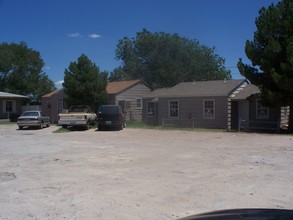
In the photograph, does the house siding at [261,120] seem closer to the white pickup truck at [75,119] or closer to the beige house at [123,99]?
the white pickup truck at [75,119]

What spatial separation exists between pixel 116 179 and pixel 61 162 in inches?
145

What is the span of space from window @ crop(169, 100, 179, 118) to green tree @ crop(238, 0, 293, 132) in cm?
763

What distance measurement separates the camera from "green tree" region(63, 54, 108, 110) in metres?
35.1

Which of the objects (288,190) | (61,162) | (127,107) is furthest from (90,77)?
(288,190)

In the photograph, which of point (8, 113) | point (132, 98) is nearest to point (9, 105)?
point (8, 113)

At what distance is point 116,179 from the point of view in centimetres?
964

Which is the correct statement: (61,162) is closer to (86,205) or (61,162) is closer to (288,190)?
(86,205)

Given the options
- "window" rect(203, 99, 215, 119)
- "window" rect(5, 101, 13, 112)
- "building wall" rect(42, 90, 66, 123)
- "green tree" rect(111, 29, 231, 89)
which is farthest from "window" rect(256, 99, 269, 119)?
"window" rect(5, 101, 13, 112)

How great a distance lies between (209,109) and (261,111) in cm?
380

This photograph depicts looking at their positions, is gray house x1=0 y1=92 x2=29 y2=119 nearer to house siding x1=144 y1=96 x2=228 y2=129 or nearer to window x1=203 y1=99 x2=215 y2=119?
house siding x1=144 y1=96 x2=228 y2=129

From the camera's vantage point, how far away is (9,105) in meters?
45.7

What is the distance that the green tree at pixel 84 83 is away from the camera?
115 ft

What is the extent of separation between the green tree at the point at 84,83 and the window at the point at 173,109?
7.03 m

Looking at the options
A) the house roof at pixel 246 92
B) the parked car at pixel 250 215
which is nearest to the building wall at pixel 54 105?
the house roof at pixel 246 92
